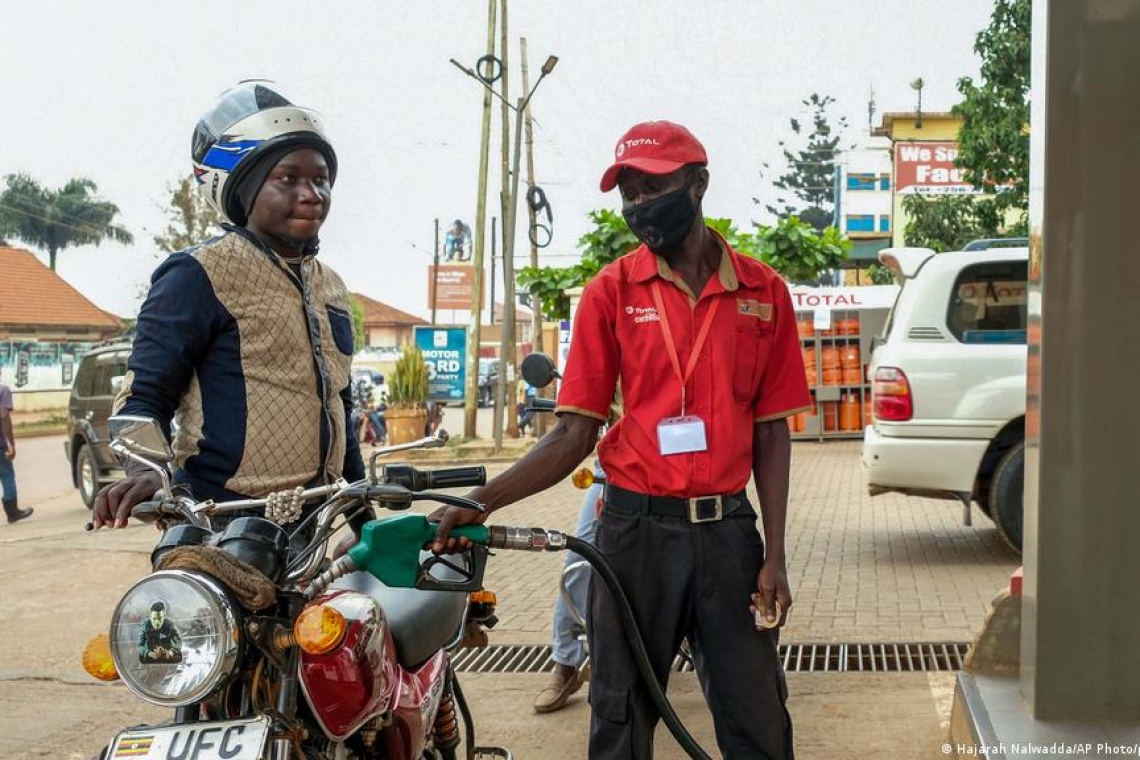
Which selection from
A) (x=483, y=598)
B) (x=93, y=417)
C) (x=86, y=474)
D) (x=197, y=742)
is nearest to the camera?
(x=197, y=742)

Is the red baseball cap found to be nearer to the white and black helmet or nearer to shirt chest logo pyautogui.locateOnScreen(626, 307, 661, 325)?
shirt chest logo pyautogui.locateOnScreen(626, 307, 661, 325)

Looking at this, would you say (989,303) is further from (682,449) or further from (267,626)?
(267,626)

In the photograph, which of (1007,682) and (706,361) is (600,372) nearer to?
(706,361)

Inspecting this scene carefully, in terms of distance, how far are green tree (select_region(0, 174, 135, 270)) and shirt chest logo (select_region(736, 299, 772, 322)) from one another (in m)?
72.2

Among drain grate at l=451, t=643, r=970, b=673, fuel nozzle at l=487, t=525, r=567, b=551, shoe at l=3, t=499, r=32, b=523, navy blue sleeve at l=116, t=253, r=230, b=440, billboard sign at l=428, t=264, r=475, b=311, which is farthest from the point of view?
billboard sign at l=428, t=264, r=475, b=311

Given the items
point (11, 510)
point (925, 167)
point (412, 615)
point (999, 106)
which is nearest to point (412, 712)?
point (412, 615)

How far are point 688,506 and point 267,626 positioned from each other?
125 centimetres

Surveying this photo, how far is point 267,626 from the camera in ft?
7.95

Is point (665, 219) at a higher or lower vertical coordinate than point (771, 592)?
higher

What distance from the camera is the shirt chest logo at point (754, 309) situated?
3.41 m

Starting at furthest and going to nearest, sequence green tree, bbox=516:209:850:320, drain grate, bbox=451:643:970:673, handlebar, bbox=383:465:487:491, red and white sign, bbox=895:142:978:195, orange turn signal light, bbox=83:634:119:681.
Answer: red and white sign, bbox=895:142:978:195 < green tree, bbox=516:209:850:320 < drain grate, bbox=451:643:970:673 < handlebar, bbox=383:465:487:491 < orange turn signal light, bbox=83:634:119:681

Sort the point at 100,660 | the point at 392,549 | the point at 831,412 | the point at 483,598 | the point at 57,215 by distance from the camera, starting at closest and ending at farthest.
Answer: the point at 100,660
the point at 392,549
the point at 483,598
the point at 831,412
the point at 57,215

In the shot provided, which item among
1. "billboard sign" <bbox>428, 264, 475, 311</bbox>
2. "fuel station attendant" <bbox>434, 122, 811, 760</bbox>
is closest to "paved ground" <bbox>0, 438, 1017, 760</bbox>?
"fuel station attendant" <bbox>434, 122, 811, 760</bbox>

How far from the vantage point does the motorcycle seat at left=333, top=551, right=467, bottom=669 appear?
9.91 ft
